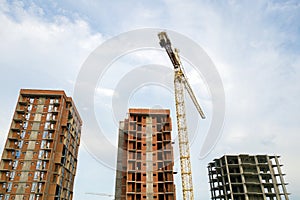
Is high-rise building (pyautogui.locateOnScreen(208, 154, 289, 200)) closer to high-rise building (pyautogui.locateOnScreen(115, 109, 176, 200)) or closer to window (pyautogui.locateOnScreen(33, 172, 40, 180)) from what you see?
high-rise building (pyautogui.locateOnScreen(115, 109, 176, 200))

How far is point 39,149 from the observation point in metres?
54.2

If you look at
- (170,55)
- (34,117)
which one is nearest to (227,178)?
(170,55)

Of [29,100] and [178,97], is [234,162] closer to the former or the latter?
[178,97]

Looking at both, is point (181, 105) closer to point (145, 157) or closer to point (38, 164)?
point (145, 157)

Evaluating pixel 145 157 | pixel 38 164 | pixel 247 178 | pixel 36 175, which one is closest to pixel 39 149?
pixel 38 164

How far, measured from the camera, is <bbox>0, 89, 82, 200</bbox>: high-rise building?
50.0m

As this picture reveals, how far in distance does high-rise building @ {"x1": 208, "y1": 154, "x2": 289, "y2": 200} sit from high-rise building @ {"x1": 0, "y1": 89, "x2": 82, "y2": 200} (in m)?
43.5

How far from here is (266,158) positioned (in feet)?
228

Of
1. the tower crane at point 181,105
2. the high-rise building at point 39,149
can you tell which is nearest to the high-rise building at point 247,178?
the tower crane at point 181,105

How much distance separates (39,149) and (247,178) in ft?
184

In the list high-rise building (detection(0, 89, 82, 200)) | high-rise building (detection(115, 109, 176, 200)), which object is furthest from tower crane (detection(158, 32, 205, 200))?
high-rise building (detection(0, 89, 82, 200))

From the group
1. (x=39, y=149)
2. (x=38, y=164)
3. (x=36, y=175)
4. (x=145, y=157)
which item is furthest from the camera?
(x=145, y=157)

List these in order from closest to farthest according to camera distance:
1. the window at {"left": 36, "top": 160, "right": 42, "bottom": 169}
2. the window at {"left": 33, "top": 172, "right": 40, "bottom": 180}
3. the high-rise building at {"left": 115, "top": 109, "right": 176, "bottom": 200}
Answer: the window at {"left": 33, "top": 172, "right": 40, "bottom": 180} < the window at {"left": 36, "top": 160, "right": 42, "bottom": 169} < the high-rise building at {"left": 115, "top": 109, "right": 176, "bottom": 200}

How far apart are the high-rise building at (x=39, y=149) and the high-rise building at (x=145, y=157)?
48.1 feet
